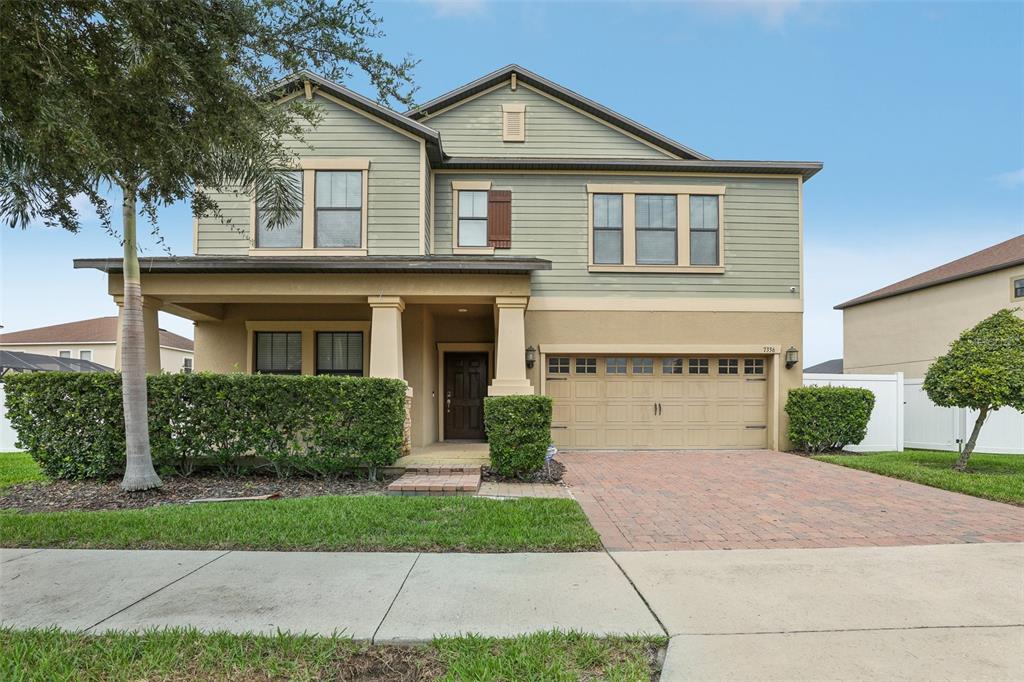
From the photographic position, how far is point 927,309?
65.6 ft

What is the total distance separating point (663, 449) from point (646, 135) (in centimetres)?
726

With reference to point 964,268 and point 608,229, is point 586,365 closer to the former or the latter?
point 608,229

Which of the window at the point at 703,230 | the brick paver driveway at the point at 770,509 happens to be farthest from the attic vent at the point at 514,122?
the brick paver driveway at the point at 770,509

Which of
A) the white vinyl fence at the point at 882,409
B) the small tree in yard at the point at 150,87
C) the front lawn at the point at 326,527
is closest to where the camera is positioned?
the small tree in yard at the point at 150,87

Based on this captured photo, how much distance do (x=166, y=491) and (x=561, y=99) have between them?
444 inches

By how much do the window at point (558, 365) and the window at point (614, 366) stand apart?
2.75ft

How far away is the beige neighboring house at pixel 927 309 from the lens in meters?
17.5

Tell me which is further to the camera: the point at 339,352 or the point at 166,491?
the point at 339,352

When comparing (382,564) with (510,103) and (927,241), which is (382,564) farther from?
(927,241)

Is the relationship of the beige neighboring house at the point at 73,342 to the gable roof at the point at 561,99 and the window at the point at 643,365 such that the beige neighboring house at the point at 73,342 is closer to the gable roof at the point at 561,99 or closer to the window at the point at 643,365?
the gable roof at the point at 561,99

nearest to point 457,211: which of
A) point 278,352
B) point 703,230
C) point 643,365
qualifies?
point 278,352

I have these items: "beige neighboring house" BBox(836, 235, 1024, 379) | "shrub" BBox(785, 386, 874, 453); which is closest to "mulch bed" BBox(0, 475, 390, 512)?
"shrub" BBox(785, 386, 874, 453)

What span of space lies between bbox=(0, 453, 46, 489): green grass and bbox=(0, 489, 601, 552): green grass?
2719 millimetres

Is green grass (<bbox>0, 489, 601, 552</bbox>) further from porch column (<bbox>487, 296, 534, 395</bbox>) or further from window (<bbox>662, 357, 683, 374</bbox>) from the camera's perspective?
window (<bbox>662, 357, 683, 374</bbox>)
